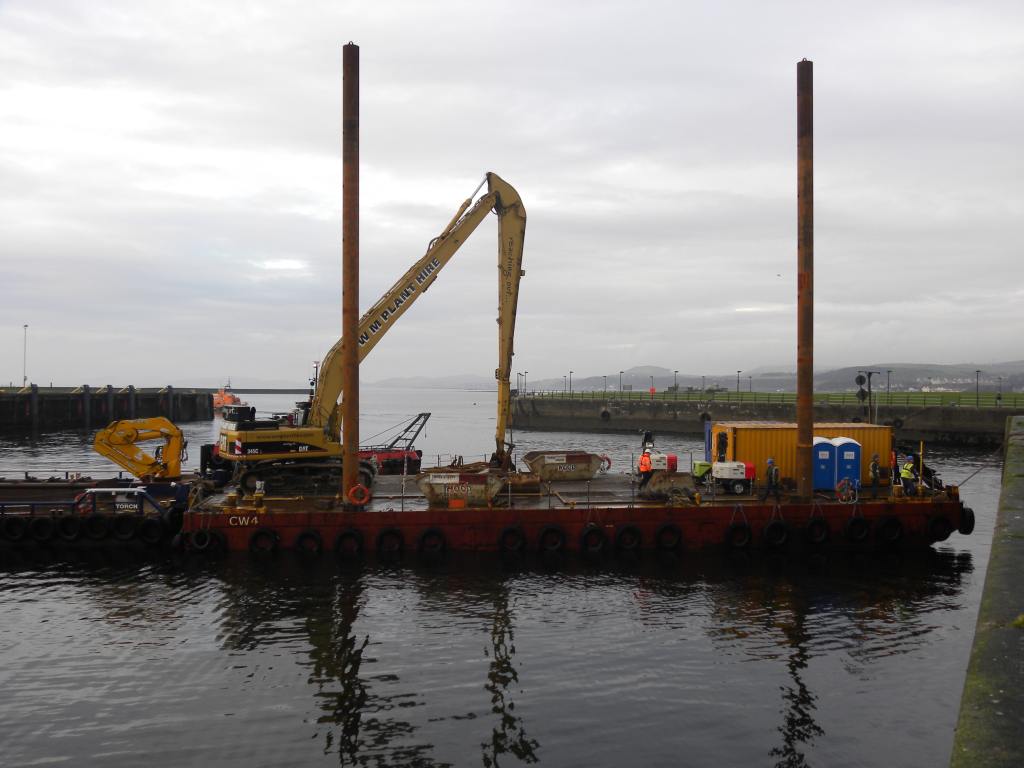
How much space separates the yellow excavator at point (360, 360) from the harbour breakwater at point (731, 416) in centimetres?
3619

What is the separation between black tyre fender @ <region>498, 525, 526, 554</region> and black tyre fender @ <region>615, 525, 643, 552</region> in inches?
126

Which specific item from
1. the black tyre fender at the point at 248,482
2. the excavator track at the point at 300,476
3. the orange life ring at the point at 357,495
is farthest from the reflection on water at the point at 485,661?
the excavator track at the point at 300,476

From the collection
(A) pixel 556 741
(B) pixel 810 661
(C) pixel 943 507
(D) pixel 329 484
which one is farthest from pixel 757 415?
(A) pixel 556 741

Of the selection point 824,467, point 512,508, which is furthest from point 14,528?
point 824,467

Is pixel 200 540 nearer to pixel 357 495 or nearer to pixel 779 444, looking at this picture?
pixel 357 495

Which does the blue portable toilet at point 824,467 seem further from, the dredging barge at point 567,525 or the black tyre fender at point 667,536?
the black tyre fender at point 667,536

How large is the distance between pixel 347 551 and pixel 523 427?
77.4m

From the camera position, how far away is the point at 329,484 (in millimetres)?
28484

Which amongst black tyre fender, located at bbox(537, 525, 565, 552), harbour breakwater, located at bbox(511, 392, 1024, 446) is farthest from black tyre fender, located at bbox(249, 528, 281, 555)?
harbour breakwater, located at bbox(511, 392, 1024, 446)

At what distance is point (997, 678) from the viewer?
8703 millimetres

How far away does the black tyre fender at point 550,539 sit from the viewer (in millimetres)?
24156

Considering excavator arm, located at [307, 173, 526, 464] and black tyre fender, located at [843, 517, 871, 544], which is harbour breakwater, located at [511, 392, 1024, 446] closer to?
black tyre fender, located at [843, 517, 871, 544]

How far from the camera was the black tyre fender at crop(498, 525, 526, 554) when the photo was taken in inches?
948

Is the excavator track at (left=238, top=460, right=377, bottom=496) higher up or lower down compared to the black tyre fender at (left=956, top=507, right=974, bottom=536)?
higher up
